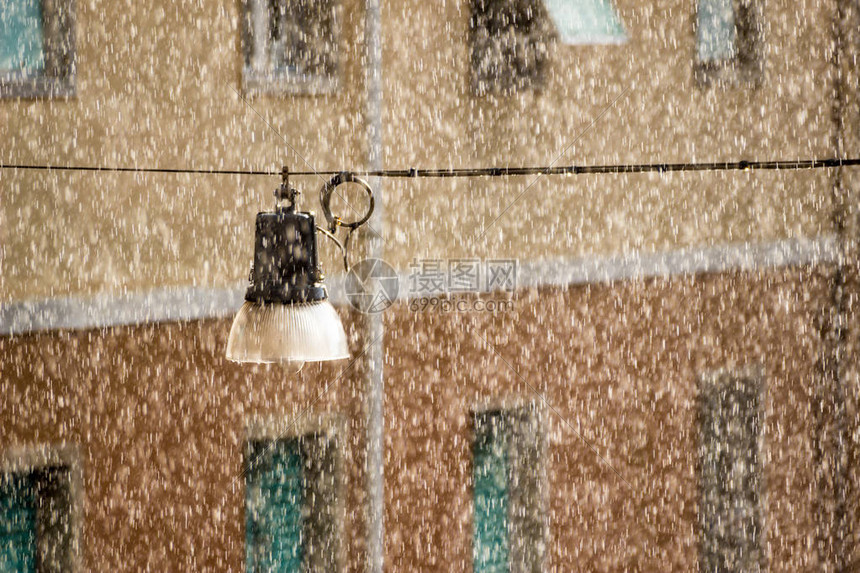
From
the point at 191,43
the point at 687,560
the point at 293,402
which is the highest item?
the point at 191,43

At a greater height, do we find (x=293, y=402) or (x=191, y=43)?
(x=191, y=43)

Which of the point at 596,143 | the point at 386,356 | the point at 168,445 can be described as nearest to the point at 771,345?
the point at 596,143

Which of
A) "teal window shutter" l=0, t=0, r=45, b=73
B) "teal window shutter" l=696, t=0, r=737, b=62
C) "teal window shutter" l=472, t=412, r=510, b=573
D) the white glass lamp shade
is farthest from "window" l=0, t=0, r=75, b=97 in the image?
"teal window shutter" l=696, t=0, r=737, b=62

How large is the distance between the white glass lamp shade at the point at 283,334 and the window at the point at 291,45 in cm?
207

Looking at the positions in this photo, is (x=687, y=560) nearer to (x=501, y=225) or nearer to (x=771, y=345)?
(x=771, y=345)

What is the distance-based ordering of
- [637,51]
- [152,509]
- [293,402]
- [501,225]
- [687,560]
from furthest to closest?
[687,560] < [637,51] < [501,225] < [293,402] < [152,509]

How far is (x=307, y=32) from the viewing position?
659cm

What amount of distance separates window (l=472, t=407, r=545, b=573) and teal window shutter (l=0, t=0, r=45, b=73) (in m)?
3.62

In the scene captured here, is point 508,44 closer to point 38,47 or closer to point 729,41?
point 729,41

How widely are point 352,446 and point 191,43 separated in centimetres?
256

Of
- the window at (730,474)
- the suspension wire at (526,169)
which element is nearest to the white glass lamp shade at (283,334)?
the suspension wire at (526,169)

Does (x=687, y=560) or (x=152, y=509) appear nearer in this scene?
(x=152, y=509)

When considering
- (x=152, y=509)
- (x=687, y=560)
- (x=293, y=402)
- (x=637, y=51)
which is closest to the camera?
(x=152, y=509)

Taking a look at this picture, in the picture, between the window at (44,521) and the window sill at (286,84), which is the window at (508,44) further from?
the window at (44,521)
